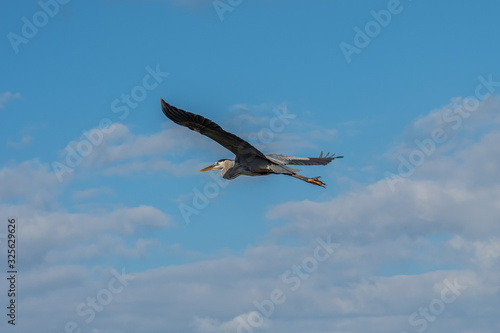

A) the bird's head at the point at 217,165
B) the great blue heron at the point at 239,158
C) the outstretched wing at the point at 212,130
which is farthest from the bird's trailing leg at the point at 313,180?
the bird's head at the point at 217,165

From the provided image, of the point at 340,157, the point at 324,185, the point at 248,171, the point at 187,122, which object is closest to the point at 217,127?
the point at 187,122

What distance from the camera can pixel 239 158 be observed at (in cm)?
3028

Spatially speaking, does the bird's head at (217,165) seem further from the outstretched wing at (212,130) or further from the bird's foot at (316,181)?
the bird's foot at (316,181)

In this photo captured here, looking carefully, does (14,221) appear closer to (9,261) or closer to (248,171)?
(9,261)

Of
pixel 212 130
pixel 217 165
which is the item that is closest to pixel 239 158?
pixel 217 165

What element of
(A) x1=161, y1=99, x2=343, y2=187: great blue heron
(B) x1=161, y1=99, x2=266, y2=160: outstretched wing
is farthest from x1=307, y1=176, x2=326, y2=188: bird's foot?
(B) x1=161, y1=99, x2=266, y2=160: outstretched wing

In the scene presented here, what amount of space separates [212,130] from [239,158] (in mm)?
3135

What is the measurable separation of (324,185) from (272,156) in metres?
2.48

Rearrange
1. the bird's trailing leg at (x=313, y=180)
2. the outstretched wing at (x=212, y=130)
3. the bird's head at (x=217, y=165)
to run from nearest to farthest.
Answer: the outstretched wing at (x=212, y=130) → the bird's trailing leg at (x=313, y=180) → the bird's head at (x=217, y=165)

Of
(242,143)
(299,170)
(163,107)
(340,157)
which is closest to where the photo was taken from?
(163,107)

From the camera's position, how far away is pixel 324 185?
30.9 meters

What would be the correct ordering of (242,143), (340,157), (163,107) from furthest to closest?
1. (340,157)
2. (242,143)
3. (163,107)

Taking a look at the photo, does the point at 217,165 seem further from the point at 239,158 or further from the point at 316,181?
the point at 316,181

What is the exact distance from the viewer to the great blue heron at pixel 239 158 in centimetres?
2653
